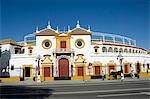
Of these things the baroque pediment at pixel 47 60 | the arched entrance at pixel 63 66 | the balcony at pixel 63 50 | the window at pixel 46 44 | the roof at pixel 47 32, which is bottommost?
the arched entrance at pixel 63 66

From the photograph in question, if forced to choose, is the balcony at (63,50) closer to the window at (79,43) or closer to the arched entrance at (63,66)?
the arched entrance at (63,66)

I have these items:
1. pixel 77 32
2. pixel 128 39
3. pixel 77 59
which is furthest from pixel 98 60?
pixel 128 39

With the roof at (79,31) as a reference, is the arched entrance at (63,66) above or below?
below

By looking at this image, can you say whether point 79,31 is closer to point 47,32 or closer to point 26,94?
point 47,32

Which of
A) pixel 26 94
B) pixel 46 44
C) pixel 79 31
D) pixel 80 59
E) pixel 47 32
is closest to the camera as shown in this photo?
pixel 26 94

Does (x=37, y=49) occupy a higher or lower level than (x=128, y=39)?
lower

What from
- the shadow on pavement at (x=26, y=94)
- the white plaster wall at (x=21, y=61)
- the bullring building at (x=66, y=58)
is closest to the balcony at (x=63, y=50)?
the bullring building at (x=66, y=58)

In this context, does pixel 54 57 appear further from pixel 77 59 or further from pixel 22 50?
pixel 22 50

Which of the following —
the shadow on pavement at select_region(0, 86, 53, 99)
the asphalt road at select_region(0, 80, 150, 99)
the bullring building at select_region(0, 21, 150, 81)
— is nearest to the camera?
the asphalt road at select_region(0, 80, 150, 99)

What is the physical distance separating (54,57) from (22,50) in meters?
12.9

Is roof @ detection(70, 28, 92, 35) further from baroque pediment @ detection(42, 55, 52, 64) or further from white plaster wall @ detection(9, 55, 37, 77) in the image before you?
white plaster wall @ detection(9, 55, 37, 77)

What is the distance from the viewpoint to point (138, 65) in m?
49.4

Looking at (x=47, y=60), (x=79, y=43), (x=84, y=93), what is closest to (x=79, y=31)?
(x=79, y=43)

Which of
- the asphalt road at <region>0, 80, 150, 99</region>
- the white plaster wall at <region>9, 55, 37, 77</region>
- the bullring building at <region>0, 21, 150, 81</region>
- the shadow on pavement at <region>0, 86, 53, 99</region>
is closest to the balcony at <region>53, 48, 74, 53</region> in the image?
the bullring building at <region>0, 21, 150, 81</region>
